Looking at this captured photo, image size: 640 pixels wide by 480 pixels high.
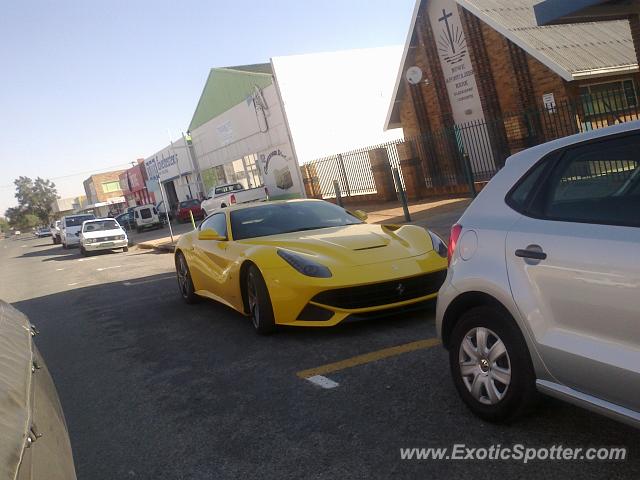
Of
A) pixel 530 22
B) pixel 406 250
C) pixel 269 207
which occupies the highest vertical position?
pixel 530 22

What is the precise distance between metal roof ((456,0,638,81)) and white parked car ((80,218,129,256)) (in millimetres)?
14540

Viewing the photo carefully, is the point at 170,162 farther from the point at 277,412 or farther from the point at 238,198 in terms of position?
the point at 277,412

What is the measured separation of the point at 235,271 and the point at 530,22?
15246 millimetres

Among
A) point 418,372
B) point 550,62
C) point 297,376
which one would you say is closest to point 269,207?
point 297,376

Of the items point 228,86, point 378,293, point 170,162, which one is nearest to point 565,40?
point 378,293

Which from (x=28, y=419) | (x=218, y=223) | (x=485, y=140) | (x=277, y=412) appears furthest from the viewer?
(x=485, y=140)

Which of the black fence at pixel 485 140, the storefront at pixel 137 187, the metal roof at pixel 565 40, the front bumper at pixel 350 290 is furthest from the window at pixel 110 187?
the front bumper at pixel 350 290

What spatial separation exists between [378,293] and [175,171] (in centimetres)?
4695

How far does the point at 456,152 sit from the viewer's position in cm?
1889

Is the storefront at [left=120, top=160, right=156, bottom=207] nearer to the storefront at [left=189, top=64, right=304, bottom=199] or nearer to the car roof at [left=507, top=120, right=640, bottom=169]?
the storefront at [left=189, top=64, right=304, bottom=199]

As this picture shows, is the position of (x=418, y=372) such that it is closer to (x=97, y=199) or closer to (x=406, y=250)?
(x=406, y=250)

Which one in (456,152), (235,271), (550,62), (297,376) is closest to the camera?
(297,376)

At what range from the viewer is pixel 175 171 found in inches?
2013

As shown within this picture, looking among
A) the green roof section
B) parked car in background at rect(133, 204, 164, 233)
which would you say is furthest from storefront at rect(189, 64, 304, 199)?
parked car in background at rect(133, 204, 164, 233)
